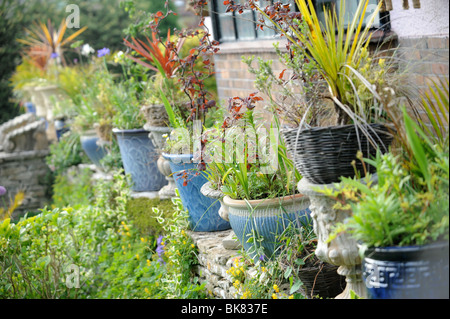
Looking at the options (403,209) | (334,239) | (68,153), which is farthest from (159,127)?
(68,153)

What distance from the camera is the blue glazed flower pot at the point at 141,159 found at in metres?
4.99

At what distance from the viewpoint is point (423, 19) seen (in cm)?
271

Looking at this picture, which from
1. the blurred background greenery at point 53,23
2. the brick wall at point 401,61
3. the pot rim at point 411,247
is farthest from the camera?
the blurred background greenery at point 53,23

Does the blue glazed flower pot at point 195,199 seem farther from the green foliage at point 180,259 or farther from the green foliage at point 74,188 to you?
the green foliage at point 74,188

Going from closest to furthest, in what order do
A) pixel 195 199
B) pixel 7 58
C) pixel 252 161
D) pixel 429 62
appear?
pixel 429 62 < pixel 252 161 < pixel 195 199 < pixel 7 58

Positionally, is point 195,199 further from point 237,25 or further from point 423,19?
point 237,25

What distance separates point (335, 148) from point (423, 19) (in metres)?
1.05

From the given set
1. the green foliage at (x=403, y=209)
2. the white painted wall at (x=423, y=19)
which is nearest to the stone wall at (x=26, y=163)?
the white painted wall at (x=423, y=19)

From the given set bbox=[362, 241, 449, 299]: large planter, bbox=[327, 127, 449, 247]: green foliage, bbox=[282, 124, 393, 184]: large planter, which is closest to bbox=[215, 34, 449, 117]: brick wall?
bbox=[282, 124, 393, 184]: large planter

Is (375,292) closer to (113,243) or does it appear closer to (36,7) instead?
(113,243)

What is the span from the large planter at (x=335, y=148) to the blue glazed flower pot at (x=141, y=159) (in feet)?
9.64

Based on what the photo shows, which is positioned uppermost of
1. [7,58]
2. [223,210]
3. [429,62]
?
[7,58]

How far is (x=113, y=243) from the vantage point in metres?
4.81

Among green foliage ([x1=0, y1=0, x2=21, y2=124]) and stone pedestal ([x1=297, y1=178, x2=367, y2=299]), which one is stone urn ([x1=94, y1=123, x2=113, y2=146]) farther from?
green foliage ([x1=0, y1=0, x2=21, y2=124])
